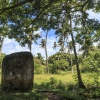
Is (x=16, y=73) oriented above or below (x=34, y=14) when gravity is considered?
below

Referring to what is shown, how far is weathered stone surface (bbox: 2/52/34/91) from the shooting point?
1588cm

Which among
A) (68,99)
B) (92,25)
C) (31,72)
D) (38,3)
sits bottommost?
(68,99)

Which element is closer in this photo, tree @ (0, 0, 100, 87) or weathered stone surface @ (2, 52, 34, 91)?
tree @ (0, 0, 100, 87)

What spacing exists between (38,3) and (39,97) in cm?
463

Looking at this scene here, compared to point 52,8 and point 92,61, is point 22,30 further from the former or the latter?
point 92,61

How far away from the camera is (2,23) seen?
1445 cm

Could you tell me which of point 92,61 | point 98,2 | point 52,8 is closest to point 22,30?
point 52,8

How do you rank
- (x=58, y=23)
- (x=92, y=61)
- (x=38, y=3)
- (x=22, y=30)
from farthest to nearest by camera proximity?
(x=92, y=61), (x=58, y=23), (x=22, y=30), (x=38, y=3)

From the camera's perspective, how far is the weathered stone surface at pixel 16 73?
52.1 feet

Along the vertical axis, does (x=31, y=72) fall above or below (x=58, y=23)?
below

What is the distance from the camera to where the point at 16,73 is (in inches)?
625

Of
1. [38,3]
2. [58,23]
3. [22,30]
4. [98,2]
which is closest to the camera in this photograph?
[38,3]

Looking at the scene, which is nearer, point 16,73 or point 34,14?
point 34,14

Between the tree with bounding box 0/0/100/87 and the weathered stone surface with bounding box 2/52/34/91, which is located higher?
the tree with bounding box 0/0/100/87
